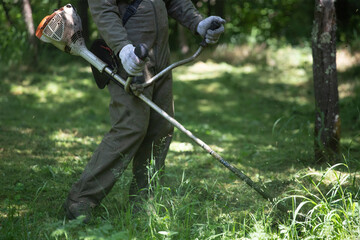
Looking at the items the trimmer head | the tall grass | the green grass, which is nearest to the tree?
the green grass

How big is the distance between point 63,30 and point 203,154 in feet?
7.61

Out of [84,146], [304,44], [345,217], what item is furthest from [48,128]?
[304,44]

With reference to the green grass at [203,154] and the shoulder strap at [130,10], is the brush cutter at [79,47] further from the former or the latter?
the shoulder strap at [130,10]

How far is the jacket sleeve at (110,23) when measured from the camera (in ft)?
8.95

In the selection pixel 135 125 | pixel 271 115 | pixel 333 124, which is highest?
pixel 135 125

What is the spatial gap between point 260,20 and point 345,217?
32.3 feet

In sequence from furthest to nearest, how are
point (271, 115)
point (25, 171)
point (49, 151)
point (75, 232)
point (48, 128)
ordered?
point (271, 115) → point (48, 128) → point (49, 151) → point (25, 171) → point (75, 232)

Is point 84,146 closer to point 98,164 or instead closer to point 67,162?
point 67,162

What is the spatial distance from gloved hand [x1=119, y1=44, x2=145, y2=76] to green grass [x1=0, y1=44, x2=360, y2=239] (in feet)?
2.36

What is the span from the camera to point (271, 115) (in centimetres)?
682

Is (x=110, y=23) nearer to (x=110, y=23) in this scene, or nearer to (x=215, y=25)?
(x=110, y=23)

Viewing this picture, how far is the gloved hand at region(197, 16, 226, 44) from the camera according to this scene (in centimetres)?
289

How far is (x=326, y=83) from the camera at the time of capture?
403 centimetres

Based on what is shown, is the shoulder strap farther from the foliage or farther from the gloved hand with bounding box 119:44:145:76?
the foliage
